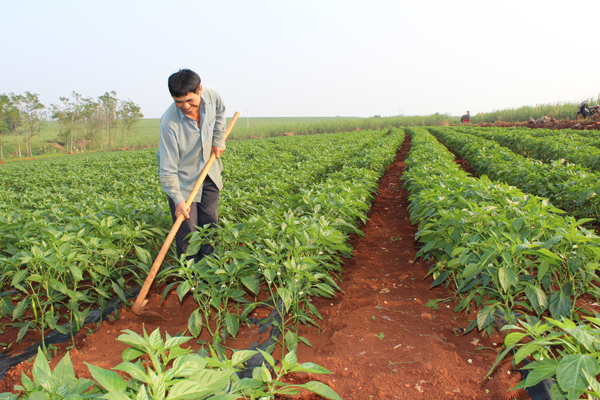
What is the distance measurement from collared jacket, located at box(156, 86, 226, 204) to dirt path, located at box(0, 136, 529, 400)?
3.42 ft

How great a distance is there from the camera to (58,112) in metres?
43.1

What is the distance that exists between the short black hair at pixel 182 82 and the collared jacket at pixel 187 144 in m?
0.34

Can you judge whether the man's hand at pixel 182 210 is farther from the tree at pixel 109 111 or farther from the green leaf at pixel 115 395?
the tree at pixel 109 111

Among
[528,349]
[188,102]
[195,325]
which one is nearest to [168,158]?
[188,102]

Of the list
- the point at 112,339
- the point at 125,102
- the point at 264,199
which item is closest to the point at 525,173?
the point at 264,199

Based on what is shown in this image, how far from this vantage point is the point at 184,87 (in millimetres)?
2584

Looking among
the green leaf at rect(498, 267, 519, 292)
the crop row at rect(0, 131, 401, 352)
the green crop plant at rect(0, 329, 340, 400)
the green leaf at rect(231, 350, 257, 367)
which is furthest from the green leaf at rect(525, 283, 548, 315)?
the green leaf at rect(231, 350, 257, 367)

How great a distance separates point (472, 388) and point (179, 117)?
2.87 meters

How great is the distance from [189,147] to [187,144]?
3cm

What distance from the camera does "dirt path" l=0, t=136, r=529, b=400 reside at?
1.70 m

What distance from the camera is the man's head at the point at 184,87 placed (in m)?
2.58

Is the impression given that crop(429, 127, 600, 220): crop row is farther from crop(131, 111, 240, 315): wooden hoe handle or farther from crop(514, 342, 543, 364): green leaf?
crop(131, 111, 240, 315): wooden hoe handle

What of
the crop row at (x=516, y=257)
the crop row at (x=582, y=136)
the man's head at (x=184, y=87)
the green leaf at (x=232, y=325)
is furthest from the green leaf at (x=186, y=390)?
the crop row at (x=582, y=136)

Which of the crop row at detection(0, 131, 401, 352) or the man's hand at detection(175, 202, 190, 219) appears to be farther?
the man's hand at detection(175, 202, 190, 219)
